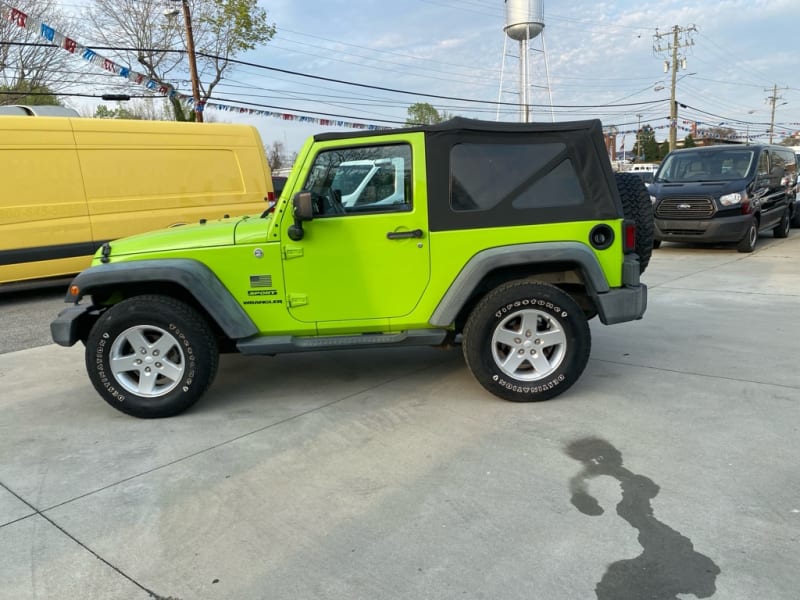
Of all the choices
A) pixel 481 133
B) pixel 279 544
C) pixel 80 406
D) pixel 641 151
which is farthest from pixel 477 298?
pixel 641 151

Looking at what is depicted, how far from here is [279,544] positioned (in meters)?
2.49

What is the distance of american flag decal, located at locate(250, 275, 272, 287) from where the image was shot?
3822mm

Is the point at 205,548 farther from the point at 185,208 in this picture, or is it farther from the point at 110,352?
the point at 185,208

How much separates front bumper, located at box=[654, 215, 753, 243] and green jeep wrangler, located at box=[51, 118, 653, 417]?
304 inches

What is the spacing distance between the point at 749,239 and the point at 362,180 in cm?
942

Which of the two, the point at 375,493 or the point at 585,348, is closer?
the point at 375,493

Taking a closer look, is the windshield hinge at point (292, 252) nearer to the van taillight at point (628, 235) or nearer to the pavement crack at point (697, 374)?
the van taillight at point (628, 235)

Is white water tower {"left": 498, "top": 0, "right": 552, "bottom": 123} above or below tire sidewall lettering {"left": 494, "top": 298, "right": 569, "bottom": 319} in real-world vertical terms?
above

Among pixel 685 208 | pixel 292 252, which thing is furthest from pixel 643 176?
pixel 292 252

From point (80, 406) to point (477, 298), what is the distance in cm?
295

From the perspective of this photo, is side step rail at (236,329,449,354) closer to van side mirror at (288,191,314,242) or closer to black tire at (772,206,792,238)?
van side mirror at (288,191,314,242)

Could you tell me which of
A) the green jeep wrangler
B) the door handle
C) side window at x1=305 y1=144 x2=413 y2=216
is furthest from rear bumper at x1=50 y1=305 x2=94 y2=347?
the door handle

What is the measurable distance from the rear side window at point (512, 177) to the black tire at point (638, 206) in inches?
19.1

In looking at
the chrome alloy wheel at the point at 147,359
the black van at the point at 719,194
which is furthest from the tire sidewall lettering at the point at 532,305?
the black van at the point at 719,194
